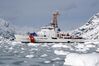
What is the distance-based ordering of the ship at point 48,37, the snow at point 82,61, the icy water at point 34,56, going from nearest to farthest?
the snow at point 82,61 < the icy water at point 34,56 < the ship at point 48,37

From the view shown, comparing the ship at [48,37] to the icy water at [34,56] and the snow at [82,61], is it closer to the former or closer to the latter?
the icy water at [34,56]

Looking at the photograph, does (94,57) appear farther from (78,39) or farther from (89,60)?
Answer: (78,39)

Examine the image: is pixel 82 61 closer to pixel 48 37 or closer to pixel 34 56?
pixel 34 56

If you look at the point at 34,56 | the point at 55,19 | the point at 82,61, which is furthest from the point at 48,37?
the point at 82,61

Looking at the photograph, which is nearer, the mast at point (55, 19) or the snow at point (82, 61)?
the snow at point (82, 61)

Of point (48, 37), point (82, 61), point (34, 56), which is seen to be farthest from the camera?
point (48, 37)

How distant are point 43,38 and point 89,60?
232 feet

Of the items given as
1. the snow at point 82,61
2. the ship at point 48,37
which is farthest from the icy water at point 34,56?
the ship at point 48,37

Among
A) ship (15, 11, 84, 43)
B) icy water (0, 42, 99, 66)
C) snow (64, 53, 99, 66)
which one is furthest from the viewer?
ship (15, 11, 84, 43)

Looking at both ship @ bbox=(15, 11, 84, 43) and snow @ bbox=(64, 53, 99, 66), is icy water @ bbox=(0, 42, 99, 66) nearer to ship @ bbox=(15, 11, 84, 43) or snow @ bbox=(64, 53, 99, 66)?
snow @ bbox=(64, 53, 99, 66)

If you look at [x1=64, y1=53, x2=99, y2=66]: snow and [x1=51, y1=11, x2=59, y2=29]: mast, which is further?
[x1=51, y1=11, x2=59, y2=29]: mast

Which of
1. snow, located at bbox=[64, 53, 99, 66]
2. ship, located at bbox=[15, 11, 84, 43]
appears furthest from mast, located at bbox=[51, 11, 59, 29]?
snow, located at bbox=[64, 53, 99, 66]

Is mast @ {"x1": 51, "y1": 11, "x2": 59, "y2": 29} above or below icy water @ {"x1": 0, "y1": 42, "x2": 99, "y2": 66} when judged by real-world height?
above

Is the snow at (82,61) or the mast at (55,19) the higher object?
the mast at (55,19)
